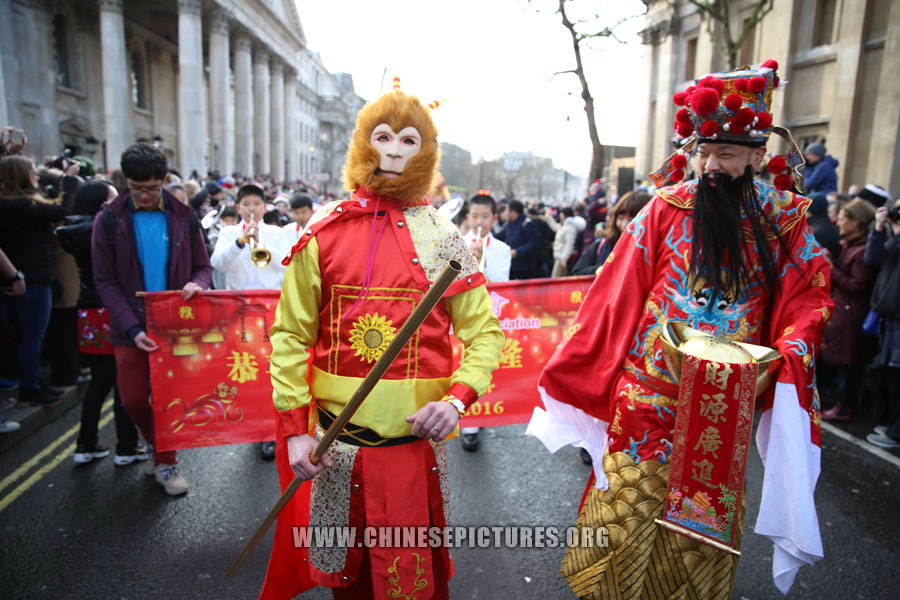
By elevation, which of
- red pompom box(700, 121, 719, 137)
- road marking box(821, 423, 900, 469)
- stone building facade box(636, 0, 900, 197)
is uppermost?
stone building facade box(636, 0, 900, 197)

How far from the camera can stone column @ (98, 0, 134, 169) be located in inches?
1008

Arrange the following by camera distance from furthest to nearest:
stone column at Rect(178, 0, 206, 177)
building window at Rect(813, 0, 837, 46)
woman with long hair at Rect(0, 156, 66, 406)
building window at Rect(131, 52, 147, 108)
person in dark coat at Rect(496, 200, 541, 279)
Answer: building window at Rect(131, 52, 147, 108)
stone column at Rect(178, 0, 206, 177)
building window at Rect(813, 0, 837, 46)
person in dark coat at Rect(496, 200, 541, 279)
woman with long hair at Rect(0, 156, 66, 406)

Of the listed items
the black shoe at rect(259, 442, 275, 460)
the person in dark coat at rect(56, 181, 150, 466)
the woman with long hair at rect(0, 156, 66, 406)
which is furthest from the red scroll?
the woman with long hair at rect(0, 156, 66, 406)

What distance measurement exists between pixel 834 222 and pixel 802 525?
20.7 ft

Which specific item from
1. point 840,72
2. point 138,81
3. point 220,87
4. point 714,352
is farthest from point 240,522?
point 138,81

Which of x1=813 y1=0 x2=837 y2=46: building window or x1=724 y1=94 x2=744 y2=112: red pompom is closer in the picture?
x1=724 y1=94 x2=744 y2=112: red pompom

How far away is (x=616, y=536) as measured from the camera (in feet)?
7.49

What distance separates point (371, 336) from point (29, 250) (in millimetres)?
4630

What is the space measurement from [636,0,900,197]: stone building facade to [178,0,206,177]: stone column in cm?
2305

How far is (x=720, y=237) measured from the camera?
230cm

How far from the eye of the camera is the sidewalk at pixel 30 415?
465 cm

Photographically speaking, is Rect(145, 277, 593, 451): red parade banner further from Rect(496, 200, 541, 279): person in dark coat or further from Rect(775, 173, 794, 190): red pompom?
Rect(496, 200, 541, 279): person in dark coat

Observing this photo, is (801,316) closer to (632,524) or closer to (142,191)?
(632,524)

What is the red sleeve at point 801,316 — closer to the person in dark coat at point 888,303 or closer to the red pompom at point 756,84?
the red pompom at point 756,84
